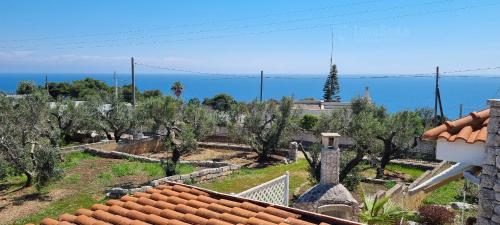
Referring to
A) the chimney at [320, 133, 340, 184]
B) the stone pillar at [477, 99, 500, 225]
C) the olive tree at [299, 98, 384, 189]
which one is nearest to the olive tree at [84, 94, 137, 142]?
the olive tree at [299, 98, 384, 189]

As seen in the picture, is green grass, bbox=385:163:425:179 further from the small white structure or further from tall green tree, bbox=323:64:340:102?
tall green tree, bbox=323:64:340:102

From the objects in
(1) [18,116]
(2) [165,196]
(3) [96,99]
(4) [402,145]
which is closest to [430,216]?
(2) [165,196]

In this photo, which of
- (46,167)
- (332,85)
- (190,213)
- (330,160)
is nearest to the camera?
(190,213)

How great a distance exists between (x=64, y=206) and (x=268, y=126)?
44.3 ft

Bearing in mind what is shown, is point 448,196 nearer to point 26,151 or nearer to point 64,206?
point 64,206

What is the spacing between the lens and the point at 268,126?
26.1 metres

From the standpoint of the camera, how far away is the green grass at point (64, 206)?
46.2 ft

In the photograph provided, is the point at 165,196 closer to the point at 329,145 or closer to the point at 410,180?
the point at 329,145

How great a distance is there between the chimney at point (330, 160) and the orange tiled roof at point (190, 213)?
193 inches

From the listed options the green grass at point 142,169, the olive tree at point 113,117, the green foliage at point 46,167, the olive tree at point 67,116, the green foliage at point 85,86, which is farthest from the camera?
the green foliage at point 85,86

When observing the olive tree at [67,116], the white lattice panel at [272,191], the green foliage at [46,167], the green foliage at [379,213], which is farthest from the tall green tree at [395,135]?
the olive tree at [67,116]

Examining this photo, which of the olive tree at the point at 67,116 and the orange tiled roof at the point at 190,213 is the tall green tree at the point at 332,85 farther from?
the orange tiled roof at the point at 190,213

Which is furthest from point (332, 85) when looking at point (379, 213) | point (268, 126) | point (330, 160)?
point (379, 213)

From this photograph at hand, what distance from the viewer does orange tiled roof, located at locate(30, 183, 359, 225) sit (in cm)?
576
